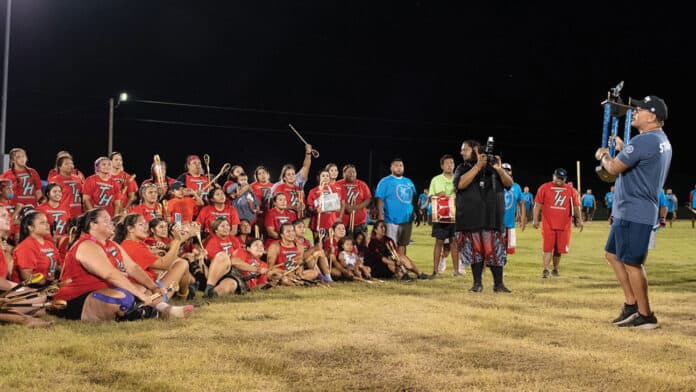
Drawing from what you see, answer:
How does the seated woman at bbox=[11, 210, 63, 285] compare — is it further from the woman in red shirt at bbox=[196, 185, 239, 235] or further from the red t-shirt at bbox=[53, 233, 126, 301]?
the woman in red shirt at bbox=[196, 185, 239, 235]

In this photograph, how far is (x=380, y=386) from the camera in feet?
15.1

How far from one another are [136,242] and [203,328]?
1.70 metres

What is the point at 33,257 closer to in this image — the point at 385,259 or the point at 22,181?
the point at 22,181

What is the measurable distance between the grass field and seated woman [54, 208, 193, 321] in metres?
0.21

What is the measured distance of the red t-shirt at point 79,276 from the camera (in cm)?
671

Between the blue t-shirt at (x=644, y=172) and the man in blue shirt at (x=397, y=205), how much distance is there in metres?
5.22

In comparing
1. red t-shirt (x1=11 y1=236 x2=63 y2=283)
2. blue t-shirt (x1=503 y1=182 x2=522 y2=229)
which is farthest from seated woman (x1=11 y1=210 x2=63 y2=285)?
blue t-shirt (x1=503 y1=182 x2=522 y2=229)

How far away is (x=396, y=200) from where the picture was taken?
1175 centimetres

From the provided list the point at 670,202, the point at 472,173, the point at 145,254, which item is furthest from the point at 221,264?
the point at 670,202

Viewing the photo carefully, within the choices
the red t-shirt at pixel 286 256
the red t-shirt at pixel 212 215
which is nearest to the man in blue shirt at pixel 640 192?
the red t-shirt at pixel 286 256

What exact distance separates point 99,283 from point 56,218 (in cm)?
316

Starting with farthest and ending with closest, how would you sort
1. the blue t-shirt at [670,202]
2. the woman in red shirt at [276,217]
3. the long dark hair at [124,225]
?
the blue t-shirt at [670,202] < the woman in red shirt at [276,217] < the long dark hair at [124,225]

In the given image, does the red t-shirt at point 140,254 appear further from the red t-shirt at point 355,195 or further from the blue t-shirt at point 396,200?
the blue t-shirt at point 396,200

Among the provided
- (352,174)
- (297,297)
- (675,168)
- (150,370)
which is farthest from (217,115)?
(150,370)
